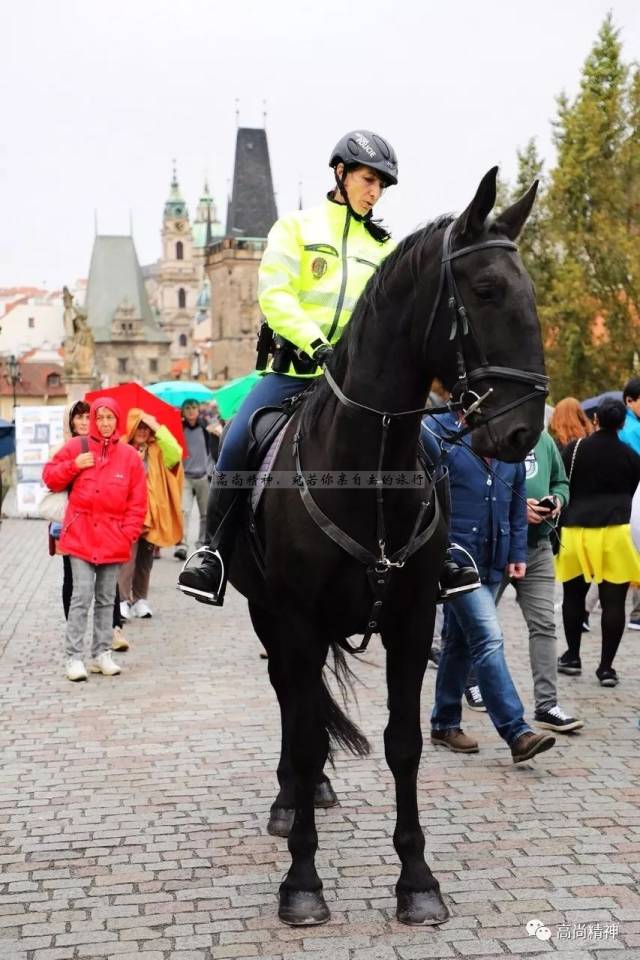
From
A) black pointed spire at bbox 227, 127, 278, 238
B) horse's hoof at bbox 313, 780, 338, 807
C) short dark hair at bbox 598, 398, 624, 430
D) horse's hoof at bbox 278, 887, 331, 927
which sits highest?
black pointed spire at bbox 227, 127, 278, 238

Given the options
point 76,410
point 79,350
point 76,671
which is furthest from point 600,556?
point 79,350

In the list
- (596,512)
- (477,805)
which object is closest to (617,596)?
(596,512)

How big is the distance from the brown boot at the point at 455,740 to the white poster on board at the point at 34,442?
19612 millimetres

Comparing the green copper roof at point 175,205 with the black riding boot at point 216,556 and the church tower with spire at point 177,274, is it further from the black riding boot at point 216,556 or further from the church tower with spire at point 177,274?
the black riding boot at point 216,556

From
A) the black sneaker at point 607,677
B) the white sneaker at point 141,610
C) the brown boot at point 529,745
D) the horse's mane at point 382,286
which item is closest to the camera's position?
the horse's mane at point 382,286

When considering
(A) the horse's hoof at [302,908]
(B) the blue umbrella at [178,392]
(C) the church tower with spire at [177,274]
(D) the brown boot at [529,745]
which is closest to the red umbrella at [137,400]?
(B) the blue umbrella at [178,392]

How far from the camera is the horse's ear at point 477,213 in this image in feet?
13.8

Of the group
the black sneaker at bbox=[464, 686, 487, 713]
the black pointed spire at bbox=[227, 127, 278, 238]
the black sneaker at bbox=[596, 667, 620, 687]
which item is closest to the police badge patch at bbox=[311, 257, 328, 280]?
the black sneaker at bbox=[464, 686, 487, 713]

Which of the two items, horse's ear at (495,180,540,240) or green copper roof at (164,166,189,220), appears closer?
horse's ear at (495,180,540,240)

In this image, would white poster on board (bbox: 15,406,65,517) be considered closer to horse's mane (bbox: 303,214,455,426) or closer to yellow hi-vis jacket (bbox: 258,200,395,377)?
yellow hi-vis jacket (bbox: 258,200,395,377)

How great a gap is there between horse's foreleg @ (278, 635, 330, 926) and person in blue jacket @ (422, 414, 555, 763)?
1962mm

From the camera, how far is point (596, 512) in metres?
9.93

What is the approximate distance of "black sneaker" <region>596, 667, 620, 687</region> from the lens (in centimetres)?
945

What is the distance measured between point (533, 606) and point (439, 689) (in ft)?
2.85
